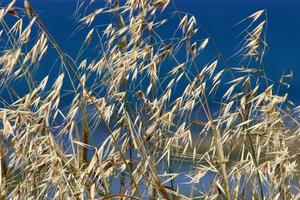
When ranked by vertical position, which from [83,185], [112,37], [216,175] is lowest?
[216,175]

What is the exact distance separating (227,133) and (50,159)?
0.42 meters

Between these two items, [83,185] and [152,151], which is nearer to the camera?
[83,185]

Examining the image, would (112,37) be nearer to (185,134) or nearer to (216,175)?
(185,134)

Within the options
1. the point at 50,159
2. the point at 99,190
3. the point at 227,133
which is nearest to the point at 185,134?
the point at 227,133

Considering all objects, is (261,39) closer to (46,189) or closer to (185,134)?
(185,134)

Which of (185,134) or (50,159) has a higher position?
(50,159)

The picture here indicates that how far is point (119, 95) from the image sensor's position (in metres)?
1.75

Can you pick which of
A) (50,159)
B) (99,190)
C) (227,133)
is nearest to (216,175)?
(227,133)

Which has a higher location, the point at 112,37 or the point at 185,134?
the point at 112,37

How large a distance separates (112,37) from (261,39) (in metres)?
0.36

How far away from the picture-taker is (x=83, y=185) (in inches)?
60.7

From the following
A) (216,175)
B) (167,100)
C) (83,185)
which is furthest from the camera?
(167,100)

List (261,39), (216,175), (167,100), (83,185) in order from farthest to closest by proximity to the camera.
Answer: (167,100)
(261,39)
(216,175)
(83,185)

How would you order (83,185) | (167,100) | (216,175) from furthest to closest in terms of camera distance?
1. (167,100)
2. (216,175)
3. (83,185)
